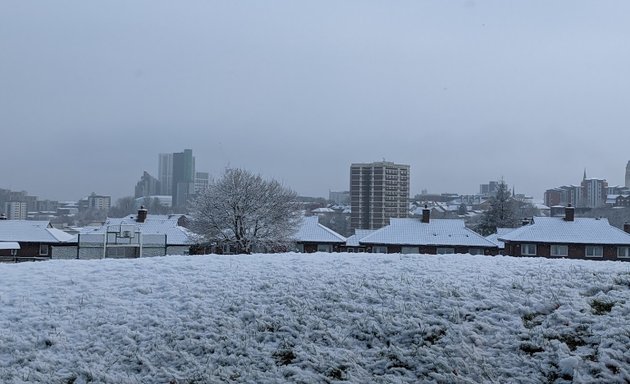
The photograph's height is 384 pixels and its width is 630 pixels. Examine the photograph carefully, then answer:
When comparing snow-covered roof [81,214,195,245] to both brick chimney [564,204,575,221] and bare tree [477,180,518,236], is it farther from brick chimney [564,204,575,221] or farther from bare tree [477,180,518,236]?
bare tree [477,180,518,236]

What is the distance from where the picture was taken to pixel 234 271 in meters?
10.6

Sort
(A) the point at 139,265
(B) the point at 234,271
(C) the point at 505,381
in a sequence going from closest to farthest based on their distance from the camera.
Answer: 1. (C) the point at 505,381
2. (B) the point at 234,271
3. (A) the point at 139,265

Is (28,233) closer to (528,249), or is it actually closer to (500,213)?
(528,249)

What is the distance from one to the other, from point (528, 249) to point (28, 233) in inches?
1573

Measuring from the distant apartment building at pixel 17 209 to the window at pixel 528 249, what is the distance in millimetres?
129894

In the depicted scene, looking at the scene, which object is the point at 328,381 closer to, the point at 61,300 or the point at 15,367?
the point at 15,367

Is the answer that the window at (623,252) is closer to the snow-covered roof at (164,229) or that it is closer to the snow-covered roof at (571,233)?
the snow-covered roof at (571,233)

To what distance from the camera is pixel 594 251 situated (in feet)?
145

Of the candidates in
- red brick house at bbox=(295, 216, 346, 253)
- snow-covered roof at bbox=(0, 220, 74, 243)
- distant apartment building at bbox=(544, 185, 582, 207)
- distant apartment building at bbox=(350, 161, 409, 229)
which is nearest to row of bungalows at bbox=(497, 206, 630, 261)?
red brick house at bbox=(295, 216, 346, 253)

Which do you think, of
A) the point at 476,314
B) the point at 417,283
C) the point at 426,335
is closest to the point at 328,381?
the point at 426,335

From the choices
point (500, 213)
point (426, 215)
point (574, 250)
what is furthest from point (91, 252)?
point (500, 213)

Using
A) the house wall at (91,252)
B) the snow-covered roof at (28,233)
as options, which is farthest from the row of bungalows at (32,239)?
the house wall at (91,252)

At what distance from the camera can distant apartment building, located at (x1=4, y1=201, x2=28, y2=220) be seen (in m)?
142

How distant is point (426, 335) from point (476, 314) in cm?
85
